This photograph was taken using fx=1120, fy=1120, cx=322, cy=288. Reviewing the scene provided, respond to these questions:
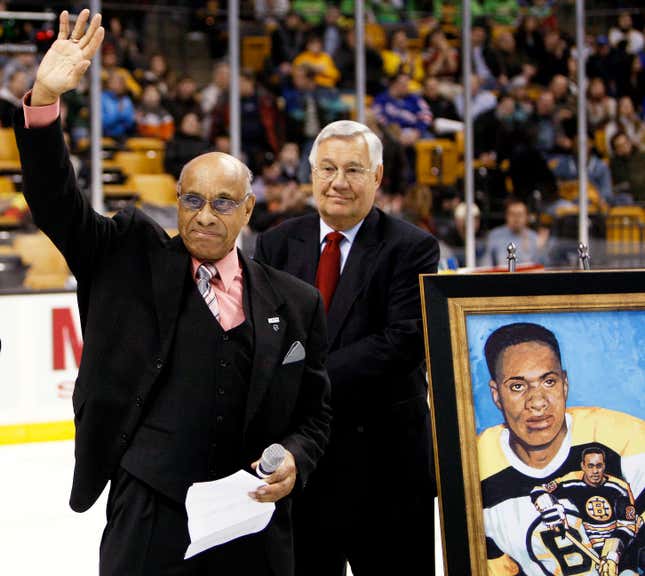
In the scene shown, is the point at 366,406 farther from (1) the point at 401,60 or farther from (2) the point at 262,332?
(1) the point at 401,60

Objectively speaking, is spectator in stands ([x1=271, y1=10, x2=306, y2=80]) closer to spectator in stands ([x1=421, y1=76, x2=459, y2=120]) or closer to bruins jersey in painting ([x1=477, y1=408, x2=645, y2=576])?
→ spectator in stands ([x1=421, y1=76, x2=459, y2=120])

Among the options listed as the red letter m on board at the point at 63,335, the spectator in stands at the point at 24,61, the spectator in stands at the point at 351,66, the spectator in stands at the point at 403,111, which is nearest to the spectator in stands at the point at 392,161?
the spectator in stands at the point at 403,111

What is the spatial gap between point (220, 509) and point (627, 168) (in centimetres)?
881

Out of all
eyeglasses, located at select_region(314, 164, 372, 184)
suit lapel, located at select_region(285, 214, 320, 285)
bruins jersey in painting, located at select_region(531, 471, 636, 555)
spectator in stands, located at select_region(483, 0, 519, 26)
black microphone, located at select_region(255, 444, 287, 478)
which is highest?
spectator in stands, located at select_region(483, 0, 519, 26)

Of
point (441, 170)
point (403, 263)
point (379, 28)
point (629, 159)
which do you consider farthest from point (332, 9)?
point (403, 263)

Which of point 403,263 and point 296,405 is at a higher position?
point 403,263

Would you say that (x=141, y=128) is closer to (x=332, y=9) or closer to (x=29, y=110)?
(x=332, y=9)

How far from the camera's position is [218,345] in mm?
2170

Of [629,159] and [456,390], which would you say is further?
[629,159]

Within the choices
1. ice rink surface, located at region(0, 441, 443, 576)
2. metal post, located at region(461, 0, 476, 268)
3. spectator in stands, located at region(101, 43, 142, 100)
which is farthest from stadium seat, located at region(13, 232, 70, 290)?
metal post, located at region(461, 0, 476, 268)

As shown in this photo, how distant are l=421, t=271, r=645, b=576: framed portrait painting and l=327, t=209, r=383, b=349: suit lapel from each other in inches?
17.2

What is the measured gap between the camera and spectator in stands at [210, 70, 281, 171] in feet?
29.9

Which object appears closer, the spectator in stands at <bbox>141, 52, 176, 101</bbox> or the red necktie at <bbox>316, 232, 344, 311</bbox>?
the red necktie at <bbox>316, 232, 344, 311</bbox>

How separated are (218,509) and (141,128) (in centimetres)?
692
